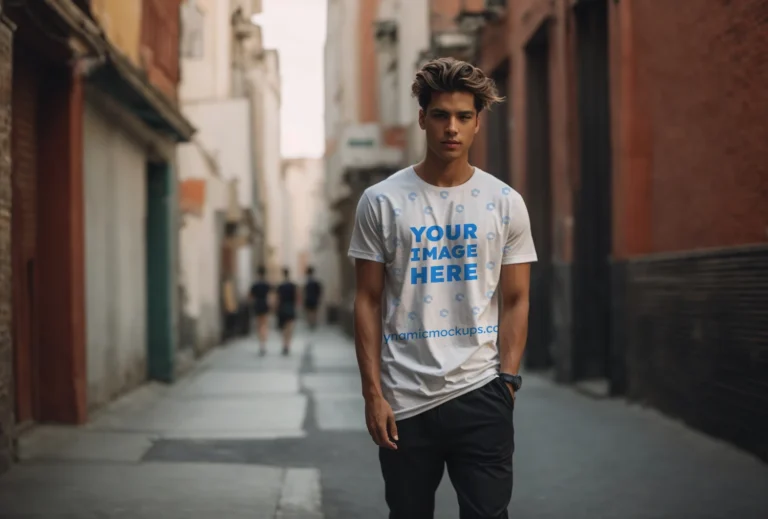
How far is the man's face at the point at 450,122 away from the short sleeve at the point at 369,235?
267 millimetres

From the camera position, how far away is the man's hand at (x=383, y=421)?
3.54 metres

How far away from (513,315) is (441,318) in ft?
0.80

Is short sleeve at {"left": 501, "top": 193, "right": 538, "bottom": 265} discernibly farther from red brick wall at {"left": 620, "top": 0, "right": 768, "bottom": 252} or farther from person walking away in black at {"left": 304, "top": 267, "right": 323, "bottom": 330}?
person walking away in black at {"left": 304, "top": 267, "right": 323, "bottom": 330}

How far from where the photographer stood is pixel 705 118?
9398 mm

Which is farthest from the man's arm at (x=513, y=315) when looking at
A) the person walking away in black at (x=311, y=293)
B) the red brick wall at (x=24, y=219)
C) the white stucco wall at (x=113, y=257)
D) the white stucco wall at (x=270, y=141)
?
the white stucco wall at (x=270, y=141)

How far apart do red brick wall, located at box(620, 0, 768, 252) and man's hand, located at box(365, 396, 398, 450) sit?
17.1 feet

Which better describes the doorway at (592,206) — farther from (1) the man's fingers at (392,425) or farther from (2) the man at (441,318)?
(1) the man's fingers at (392,425)

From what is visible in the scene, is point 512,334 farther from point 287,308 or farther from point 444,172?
point 287,308

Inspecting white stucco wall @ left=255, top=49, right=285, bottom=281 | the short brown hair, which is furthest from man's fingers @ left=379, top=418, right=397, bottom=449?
white stucco wall @ left=255, top=49, right=285, bottom=281

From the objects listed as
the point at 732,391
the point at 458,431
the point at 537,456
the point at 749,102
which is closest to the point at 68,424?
the point at 537,456

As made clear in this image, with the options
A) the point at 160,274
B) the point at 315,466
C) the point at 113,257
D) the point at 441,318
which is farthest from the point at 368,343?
the point at 160,274

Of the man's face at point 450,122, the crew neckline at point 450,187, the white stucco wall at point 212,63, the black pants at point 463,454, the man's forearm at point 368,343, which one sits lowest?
the black pants at point 463,454

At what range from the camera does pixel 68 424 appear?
10.1 metres

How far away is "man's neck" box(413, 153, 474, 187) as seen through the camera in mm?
3648
